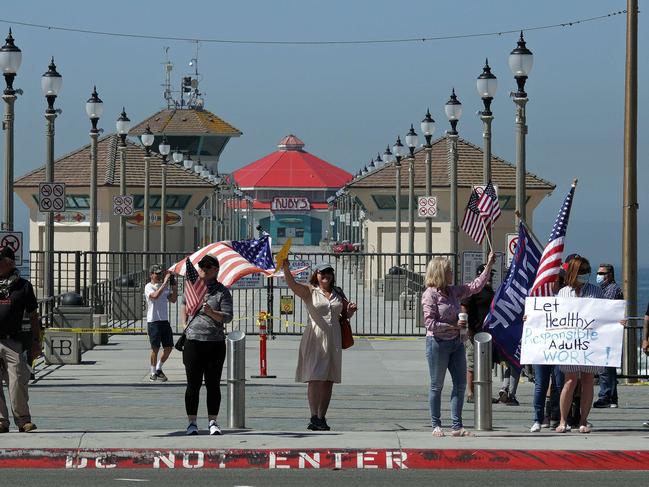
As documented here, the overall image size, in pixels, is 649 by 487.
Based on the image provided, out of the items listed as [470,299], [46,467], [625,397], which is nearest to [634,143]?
[625,397]

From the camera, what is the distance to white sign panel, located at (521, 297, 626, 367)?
50.3 ft

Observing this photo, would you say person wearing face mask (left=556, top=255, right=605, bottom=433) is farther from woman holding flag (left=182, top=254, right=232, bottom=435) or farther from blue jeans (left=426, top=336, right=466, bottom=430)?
woman holding flag (left=182, top=254, right=232, bottom=435)

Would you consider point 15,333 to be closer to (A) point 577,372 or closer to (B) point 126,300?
(A) point 577,372

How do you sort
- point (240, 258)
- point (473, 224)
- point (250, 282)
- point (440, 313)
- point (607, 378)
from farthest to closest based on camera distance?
point (250, 282), point (240, 258), point (473, 224), point (607, 378), point (440, 313)

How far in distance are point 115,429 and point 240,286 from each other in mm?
16287

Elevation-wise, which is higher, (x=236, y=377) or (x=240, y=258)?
(x=240, y=258)

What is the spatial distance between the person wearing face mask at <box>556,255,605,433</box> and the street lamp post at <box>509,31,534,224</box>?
9.27 m

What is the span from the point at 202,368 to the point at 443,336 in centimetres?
237

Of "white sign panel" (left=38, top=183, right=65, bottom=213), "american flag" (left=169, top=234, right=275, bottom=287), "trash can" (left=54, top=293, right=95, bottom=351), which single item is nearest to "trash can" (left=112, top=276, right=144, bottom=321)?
"trash can" (left=54, top=293, right=95, bottom=351)

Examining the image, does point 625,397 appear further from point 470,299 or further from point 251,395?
point 251,395

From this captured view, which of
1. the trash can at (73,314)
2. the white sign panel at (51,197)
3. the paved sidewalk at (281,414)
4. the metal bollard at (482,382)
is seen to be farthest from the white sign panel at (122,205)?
the metal bollard at (482,382)

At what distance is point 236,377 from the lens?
50.4 ft

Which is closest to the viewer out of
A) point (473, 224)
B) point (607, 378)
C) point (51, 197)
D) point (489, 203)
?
point (607, 378)

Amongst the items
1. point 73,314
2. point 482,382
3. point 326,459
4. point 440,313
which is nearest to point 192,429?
point 326,459
